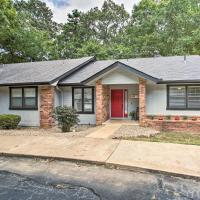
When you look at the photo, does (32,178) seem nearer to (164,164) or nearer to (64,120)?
(164,164)

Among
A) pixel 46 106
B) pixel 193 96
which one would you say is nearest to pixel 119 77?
pixel 193 96

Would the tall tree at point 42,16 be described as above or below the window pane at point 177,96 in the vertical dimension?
above

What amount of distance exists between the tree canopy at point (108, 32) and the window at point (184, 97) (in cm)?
1308

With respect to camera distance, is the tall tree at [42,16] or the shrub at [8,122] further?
the tall tree at [42,16]

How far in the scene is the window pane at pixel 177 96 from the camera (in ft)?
45.5

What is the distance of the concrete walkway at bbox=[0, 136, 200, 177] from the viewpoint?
257 inches

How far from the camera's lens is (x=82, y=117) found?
15.6 meters

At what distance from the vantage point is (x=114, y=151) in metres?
7.92

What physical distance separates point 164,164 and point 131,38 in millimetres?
26816

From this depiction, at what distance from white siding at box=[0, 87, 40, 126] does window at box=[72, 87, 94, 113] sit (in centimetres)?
260

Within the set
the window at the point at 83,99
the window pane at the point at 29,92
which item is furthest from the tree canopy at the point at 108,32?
the window at the point at 83,99

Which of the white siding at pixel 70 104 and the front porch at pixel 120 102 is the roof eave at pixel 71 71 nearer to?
the white siding at pixel 70 104

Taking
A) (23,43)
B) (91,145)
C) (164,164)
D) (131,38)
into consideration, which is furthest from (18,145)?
(131,38)

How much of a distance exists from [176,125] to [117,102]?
15.1ft
